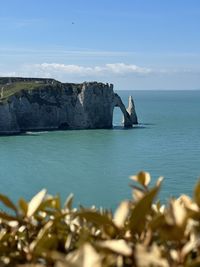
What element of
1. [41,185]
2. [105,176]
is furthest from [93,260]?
[105,176]

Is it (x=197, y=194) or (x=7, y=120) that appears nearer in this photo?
(x=197, y=194)

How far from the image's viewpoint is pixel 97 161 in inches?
1978

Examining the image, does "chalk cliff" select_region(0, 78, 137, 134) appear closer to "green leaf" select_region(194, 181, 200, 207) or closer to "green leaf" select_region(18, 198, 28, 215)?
"green leaf" select_region(18, 198, 28, 215)

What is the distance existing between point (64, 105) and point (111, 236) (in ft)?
261

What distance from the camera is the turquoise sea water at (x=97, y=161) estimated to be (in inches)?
1375

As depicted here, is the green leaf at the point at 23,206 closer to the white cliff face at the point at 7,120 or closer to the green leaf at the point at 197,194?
the green leaf at the point at 197,194

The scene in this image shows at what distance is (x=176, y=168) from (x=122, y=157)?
10385 mm

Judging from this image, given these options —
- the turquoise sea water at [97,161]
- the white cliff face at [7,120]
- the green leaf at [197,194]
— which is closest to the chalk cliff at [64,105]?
the white cliff face at [7,120]

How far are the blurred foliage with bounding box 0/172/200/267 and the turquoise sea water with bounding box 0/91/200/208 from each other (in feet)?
87.9

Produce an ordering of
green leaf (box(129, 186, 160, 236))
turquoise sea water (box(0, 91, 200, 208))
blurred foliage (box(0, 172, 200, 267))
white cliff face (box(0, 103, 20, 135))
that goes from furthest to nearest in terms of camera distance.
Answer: white cliff face (box(0, 103, 20, 135))
turquoise sea water (box(0, 91, 200, 208))
green leaf (box(129, 186, 160, 236))
blurred foliage (box(0, 172, 200, 267))

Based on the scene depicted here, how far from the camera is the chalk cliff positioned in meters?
79.6

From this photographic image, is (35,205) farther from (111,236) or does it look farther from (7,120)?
(7,120)

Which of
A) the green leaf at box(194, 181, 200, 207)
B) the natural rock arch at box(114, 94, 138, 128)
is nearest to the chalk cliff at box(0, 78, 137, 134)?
the natural rock arch at box(114, 94, 138, 128)

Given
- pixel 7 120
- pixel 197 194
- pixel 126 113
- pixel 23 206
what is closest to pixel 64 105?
pixel 7 120
